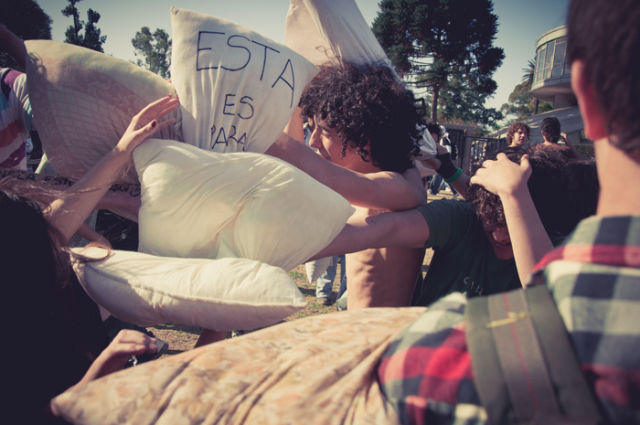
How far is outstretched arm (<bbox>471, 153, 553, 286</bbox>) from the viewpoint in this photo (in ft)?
4.24

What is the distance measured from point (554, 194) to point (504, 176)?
302 mm

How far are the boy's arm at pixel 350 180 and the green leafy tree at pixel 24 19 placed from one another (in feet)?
14.3

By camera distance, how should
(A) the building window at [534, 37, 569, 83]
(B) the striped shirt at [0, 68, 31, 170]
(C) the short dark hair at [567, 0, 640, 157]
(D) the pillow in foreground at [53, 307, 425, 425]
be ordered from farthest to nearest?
(A) the building window at [534, 37, 569, 83], (B) the striped shirt at [0, 68, 31, 170], (D) the pillow in foreground at [53, 307, 425, 425], (C) the short dark hair at [567, 0, 640, 157]

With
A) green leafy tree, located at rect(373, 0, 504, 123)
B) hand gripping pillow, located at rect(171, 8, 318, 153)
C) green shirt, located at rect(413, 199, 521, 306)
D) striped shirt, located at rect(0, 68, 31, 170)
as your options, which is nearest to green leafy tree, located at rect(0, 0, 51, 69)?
striped shirt, located at rect(0, 68, 31, 170)

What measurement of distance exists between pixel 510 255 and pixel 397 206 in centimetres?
53

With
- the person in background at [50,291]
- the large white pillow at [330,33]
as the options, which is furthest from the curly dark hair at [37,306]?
the large white pillow at [330,33]

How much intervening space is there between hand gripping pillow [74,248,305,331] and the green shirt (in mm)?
790

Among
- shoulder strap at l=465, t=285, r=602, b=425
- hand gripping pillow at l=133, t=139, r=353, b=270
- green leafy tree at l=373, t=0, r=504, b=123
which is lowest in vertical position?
shoulder strap at l=465, t=285, r=602, b=425

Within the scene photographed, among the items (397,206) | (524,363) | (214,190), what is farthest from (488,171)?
(524,363)

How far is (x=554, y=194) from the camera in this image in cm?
158

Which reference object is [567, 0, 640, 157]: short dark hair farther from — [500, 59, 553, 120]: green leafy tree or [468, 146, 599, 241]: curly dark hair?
[500, 59, 553, 120]: green leafy tree

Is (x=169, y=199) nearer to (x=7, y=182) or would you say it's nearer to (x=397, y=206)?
(x=7, y=182)

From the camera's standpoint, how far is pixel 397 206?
1597 millimetres

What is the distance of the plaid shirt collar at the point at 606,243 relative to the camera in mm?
500
